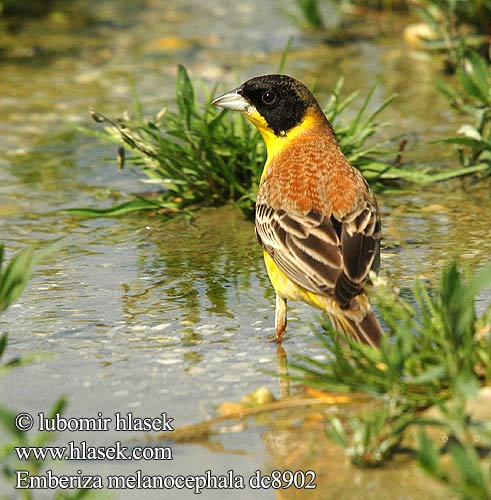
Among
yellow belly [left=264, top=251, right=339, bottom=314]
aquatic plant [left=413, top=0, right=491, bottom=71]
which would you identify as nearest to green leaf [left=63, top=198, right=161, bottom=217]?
yellow belly [left=264, top=251, right=339, bottom=314]

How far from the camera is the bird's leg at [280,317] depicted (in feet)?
17.6

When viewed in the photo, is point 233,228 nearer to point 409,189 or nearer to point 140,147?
point 140,147

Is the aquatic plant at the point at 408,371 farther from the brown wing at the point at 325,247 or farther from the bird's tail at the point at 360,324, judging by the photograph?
the brown wing at the point at 325,247

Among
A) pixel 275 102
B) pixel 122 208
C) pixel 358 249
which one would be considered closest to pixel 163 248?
pixel 122 208

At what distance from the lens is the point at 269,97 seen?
21.6 ft

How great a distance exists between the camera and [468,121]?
9.05 meters

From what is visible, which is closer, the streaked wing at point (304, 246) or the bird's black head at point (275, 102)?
the streaked wing at point (304, 246)

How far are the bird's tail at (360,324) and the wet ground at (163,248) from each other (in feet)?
1.10

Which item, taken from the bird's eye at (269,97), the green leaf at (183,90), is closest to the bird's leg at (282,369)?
the bird's eye at (269,97)

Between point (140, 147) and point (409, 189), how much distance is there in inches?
75.2

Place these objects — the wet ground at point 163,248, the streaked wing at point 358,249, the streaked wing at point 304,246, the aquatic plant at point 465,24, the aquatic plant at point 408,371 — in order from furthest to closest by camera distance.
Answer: the aquatic plant at point 465,24 < the streaked wing at point 304,246 < the streaked wing at point 358,249 < the wet ground at point 163,248 < the aquatic plant at point 408,371

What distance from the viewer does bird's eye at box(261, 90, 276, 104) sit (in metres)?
6.56

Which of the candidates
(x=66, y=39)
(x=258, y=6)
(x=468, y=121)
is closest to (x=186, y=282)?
(x=468, y=121)

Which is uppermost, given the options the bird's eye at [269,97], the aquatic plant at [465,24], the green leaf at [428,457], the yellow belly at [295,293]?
the aquatic plant at [465,24]
